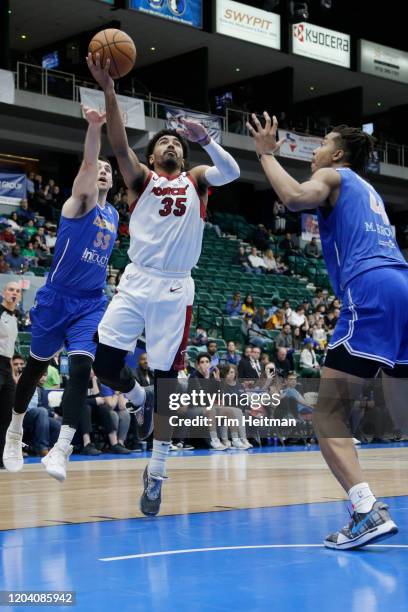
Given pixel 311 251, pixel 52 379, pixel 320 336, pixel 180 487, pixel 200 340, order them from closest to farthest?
1. pixel 180 487
2. pixel 52 379
3. pixel 200 340
4. pixel 320 336
5. pixel 311 251

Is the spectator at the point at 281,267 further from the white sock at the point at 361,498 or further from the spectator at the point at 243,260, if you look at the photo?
the white sock at the point at 361,498

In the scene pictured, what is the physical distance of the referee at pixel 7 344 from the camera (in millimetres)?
8383

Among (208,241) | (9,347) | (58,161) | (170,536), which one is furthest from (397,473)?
(58,161)

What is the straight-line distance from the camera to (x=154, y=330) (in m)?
5.57

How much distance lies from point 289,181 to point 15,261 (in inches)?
496

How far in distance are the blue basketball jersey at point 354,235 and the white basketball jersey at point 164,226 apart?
4.36 feet

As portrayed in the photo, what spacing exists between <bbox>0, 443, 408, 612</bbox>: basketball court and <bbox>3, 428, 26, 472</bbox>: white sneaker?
Result: 0.73 feet

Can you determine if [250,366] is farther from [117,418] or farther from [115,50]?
[115,50]

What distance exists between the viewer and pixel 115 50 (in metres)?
5.70

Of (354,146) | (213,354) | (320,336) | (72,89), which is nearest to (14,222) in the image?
(72,89)

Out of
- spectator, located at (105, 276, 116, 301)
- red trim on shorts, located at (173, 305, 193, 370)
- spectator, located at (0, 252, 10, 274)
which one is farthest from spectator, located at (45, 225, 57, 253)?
red trim on shorts, located at (173, 305, 193, 370)

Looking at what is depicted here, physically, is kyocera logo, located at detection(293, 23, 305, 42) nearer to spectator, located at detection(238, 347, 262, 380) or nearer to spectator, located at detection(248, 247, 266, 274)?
spectator, located at detection(248, 247, 266, 274)

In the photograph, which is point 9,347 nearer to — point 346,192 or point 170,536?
point 170,536

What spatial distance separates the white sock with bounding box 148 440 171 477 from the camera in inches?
216
